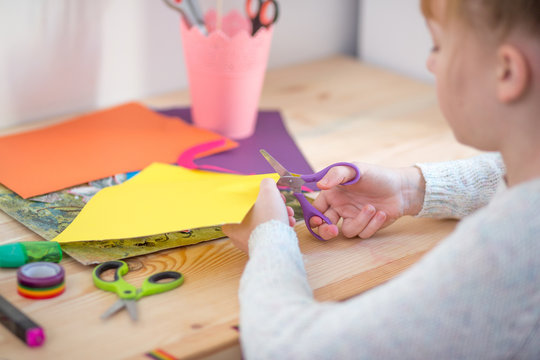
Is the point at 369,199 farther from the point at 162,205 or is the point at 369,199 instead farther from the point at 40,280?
the point at 40,280

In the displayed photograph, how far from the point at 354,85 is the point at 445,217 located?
1.72 ft

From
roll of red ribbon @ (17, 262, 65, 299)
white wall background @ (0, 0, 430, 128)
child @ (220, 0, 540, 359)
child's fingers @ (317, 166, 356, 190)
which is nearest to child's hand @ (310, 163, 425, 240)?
child's fingers @ (317, 166, 356, 190)

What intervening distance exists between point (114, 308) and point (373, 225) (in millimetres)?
305

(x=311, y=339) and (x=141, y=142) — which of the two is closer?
(x=311, y=339)

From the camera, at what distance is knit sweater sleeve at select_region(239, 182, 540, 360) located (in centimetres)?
49

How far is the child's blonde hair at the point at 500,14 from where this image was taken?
0.48m

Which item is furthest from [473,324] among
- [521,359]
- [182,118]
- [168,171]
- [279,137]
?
[182,118]

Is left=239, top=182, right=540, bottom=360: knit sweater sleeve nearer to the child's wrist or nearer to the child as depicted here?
the child

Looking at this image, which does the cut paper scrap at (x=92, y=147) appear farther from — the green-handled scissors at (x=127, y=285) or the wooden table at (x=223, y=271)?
the green-handled scissors at (x=127, y=285)

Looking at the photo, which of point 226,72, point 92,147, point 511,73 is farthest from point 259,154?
point 511,73

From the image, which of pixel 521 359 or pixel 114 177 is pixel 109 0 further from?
pixel 521 359

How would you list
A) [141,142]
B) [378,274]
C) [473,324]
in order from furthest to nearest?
[141,142]
[378,274]
[473,324]

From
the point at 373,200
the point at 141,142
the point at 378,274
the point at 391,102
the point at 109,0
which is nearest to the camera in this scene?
the point at 378,274

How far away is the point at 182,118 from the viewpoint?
1.08 meters
